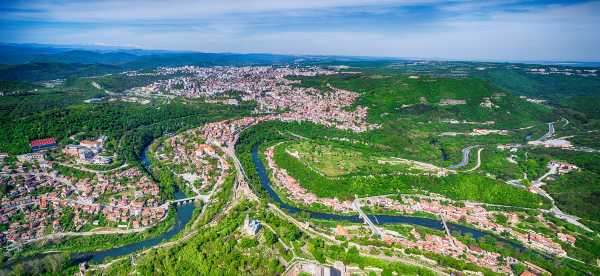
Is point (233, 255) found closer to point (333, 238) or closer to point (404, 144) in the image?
point (333, 238)

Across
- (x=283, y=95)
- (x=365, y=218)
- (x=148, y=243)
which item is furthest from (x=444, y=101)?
(x=148, y=243)

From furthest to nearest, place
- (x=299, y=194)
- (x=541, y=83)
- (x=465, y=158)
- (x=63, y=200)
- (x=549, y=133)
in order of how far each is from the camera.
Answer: (x=541, y=83) → (x=549, y=133) → (x=465, y=158) → (x=299, y=194) → (x=63, y=200)

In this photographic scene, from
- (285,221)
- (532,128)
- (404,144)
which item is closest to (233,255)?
(285,221)

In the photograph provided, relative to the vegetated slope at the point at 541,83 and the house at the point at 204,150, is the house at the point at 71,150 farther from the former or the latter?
the vegetated slope at the point at 541,83

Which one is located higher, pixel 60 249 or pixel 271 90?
pixel 271 90

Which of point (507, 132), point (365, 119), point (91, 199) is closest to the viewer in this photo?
point (91, 199)

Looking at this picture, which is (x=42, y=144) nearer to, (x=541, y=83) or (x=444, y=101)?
(x=444, y=101)

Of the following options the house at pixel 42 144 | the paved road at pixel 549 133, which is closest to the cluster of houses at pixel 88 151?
the house at pixel 42 144

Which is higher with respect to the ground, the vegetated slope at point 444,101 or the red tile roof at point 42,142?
the vegetated slope at point 444,101
